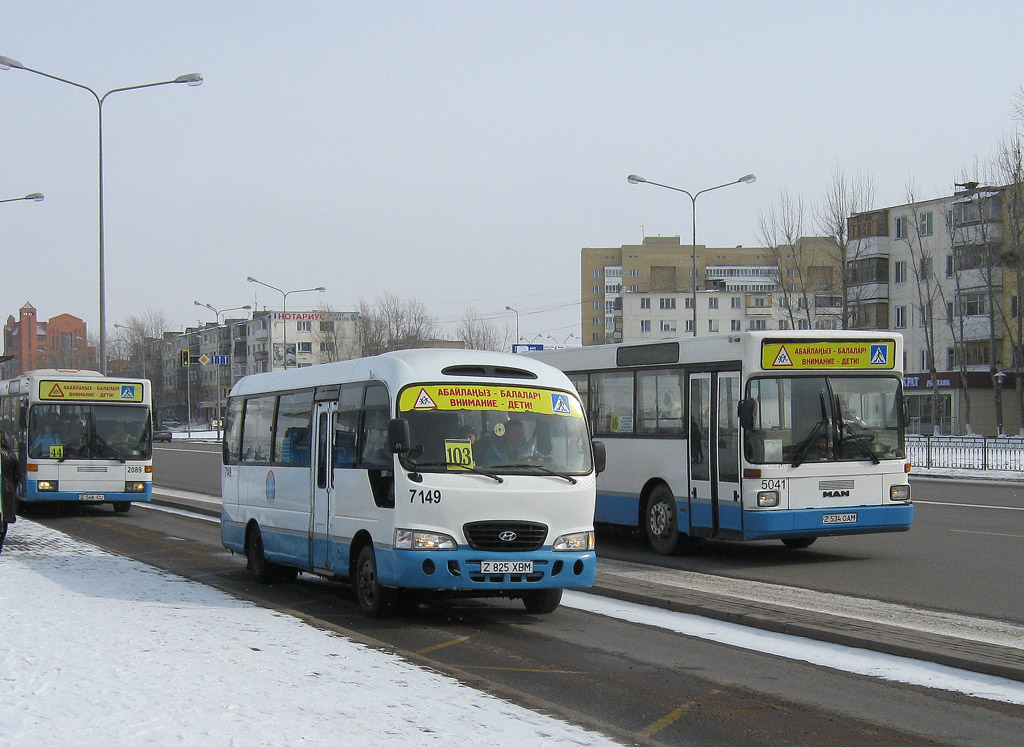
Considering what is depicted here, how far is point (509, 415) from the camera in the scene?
1111 centimetres

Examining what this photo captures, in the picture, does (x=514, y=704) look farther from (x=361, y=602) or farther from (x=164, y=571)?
(x=164, y=571)

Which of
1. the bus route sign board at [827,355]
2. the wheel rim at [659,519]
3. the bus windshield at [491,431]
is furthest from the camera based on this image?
the wheel rim at [659,519]

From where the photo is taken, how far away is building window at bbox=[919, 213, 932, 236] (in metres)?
76.3

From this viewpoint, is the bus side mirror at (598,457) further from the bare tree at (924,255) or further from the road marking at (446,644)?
the bare tree at (924,255)

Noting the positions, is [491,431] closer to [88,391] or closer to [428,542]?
[428,542]

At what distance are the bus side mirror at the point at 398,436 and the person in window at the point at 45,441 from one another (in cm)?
1647

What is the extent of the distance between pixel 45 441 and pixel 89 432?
895mm

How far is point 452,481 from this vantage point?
10.5 m

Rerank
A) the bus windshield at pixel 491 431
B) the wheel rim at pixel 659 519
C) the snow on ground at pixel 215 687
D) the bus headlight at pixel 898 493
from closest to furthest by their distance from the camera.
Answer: the snow on ground at pixel 215 687 < the bus windshield at pixel 491 431 < the bus headlight at pixel 898 493 < the wheel rim at pixel 659 519

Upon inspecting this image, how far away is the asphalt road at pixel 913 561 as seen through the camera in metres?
12.1

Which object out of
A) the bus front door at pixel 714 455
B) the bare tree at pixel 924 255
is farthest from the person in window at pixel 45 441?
the bare tree at pixel 924 255

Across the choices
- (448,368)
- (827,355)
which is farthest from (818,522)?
(448,368)

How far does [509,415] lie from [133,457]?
16.4 m

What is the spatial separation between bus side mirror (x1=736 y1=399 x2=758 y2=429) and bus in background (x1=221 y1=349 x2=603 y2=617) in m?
3.79
